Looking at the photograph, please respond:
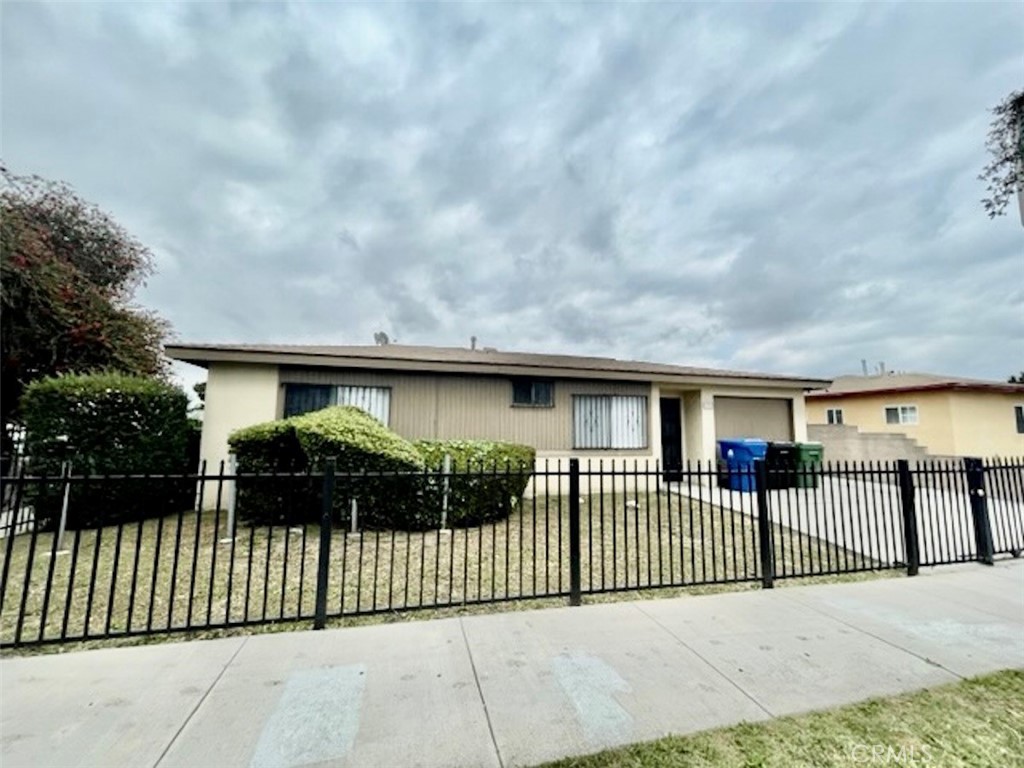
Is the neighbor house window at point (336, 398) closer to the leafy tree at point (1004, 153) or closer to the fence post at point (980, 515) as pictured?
the leafy tree at point (1004, 153)

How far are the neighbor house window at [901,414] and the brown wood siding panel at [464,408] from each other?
14.0m

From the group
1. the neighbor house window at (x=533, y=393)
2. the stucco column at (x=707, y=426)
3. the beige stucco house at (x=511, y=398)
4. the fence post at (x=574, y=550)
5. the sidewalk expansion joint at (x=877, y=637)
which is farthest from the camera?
the stucco column at (x=707, y=426)

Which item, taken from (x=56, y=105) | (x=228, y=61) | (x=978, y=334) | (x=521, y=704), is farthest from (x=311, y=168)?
(x=978, y=334)

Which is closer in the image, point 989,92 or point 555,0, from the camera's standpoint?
point 989,92

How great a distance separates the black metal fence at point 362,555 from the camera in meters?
3.88

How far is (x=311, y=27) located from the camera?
22.0ft

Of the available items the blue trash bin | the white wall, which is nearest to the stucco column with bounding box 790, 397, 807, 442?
the blue trash bin

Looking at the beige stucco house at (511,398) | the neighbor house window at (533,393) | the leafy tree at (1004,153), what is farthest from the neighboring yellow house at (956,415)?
the leafy tree at (1004,153)

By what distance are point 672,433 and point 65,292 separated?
1579 centimetres

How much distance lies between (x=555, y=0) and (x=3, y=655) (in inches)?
376

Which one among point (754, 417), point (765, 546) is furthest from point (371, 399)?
point (754, 417)

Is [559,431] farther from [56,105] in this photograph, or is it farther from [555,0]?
[56,105]

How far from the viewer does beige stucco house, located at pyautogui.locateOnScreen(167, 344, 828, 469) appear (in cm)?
912

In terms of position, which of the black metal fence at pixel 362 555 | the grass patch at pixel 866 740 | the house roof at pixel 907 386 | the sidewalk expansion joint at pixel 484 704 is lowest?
the sidewalk expansion joint at pixel 484 704
